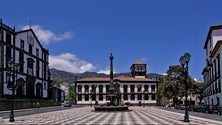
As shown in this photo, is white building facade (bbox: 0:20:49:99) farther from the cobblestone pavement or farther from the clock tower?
the clock tower

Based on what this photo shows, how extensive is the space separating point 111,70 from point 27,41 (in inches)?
1008

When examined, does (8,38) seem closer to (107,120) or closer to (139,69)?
(107,120)

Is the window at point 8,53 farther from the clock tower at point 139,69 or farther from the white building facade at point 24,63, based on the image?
the clock tower at point 139,69

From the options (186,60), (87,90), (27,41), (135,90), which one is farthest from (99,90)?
(186,60)

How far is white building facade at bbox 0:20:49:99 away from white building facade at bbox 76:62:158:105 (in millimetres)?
25433

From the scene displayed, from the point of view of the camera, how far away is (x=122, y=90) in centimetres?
11256

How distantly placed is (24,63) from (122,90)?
4866 cm

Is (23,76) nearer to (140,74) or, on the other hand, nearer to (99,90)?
(99,90)

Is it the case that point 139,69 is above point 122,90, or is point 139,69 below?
above

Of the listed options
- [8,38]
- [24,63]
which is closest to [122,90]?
[24,63]

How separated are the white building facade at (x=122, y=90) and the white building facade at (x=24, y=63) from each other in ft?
83.4

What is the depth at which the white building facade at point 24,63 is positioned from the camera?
5905 centimetres

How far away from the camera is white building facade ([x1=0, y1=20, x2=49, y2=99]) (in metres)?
59.1

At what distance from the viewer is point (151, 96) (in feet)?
369
